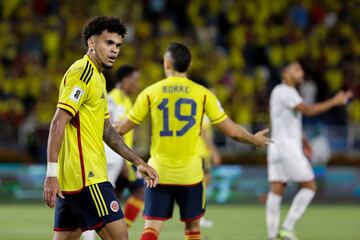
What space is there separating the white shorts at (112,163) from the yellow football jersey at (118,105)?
0.41 meters

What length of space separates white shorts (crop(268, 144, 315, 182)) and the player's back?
0.58 feet

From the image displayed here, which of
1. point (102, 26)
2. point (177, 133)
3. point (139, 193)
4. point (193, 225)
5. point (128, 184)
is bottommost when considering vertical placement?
point (193, 225)

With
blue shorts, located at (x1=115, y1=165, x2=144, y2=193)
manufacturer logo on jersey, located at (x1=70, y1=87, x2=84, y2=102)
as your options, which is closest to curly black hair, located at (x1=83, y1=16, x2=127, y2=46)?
manufacturer logo on jersey, located at (x1=70, y1=87, x2=84, y2=102)

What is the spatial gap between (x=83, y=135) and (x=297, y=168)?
5.97m

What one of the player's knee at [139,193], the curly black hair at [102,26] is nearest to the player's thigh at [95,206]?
the curly black hair at [102,26]

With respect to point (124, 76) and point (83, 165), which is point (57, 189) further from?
point (124, 76)

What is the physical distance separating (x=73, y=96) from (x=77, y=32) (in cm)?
1846

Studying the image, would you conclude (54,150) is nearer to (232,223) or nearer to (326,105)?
(326,105)

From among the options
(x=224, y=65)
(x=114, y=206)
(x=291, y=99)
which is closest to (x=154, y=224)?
(x=114, y=206)

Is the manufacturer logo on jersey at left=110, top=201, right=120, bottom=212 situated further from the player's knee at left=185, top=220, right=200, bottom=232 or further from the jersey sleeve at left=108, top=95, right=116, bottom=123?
the jersey sleeve at left=108, top=95, right=116, bottom=123

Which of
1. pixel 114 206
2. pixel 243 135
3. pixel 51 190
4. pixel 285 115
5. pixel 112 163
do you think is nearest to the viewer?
pixel 51 190

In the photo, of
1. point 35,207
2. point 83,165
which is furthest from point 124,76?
point 35,207

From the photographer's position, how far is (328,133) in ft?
67.0

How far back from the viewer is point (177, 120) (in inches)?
357
